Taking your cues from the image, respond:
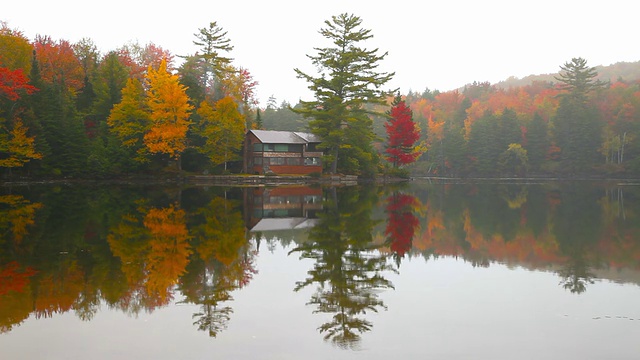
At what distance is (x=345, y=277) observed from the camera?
999 cm

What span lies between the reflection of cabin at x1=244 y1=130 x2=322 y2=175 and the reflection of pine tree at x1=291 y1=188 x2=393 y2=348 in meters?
43.3

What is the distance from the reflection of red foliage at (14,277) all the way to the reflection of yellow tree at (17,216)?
346 centimetres

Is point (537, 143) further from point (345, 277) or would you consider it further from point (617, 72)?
point (345, 277)

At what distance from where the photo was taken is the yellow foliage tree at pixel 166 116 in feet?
164

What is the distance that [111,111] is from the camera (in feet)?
171

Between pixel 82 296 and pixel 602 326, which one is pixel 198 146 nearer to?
pixel 82 296

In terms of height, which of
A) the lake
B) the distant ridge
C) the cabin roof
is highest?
the distant ridge

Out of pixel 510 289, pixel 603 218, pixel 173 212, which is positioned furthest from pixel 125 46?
pixel 510 289

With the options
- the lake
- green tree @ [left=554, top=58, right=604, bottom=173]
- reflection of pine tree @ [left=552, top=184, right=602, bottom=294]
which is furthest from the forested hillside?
the lake

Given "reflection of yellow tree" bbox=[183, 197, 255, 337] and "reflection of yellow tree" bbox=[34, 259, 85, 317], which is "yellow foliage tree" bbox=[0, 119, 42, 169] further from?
"reflection of yellow tree" bbox=[34, 259, 85, 317]

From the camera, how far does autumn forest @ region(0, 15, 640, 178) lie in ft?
161

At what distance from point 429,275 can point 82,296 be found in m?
6.54

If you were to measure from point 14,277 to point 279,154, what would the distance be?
5157 centimetres

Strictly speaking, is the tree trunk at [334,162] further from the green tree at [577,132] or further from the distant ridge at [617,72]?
the distant ridge at [617,72]
